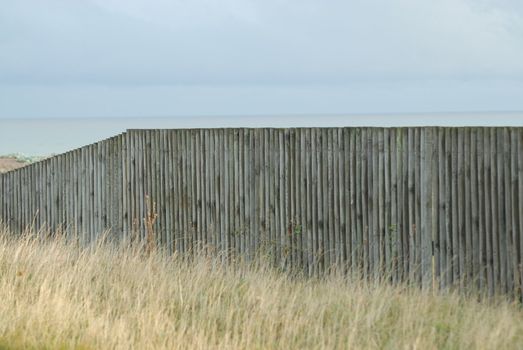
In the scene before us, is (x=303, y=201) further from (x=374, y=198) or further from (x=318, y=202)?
(x=374, y=198)

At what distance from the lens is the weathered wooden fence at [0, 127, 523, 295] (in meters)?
10.6

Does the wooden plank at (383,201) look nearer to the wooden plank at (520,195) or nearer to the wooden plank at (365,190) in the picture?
the wooden plank at (365,190)

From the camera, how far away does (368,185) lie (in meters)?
11.4

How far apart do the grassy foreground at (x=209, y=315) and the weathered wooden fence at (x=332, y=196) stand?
3.63ft

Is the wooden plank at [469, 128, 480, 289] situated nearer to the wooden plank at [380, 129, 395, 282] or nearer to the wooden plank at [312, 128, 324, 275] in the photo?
the wooden plank at [380, 129, 395, 282]

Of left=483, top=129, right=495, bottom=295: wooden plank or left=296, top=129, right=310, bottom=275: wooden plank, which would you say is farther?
left=296, top=129, right=310, bottom=275: wooden plank

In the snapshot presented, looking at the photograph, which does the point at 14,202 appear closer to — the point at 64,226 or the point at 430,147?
the point at 64,226

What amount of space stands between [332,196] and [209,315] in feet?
13.5

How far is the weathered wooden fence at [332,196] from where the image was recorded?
416 inches

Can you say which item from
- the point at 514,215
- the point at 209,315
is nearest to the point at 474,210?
the point at 514,215

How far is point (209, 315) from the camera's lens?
8016mm

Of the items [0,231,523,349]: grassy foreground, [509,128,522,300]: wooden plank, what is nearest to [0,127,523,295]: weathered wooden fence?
[509,128,522,300]: wooden plank

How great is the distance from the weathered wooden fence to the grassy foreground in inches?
43.5

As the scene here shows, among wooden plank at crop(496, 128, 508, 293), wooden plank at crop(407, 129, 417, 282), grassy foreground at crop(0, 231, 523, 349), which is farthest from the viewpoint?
wooden plank at crop(407, 129, 417, 282)
